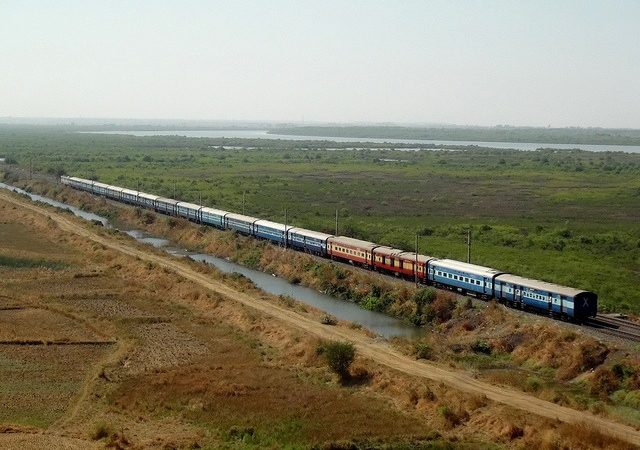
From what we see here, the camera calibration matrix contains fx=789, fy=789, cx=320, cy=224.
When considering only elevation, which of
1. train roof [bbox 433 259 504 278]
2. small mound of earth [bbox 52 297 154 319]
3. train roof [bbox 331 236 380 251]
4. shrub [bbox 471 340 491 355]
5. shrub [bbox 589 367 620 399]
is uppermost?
train roof [bbox 433 259 504 278]

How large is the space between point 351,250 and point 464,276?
12.3 meters

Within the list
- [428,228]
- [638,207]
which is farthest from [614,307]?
[638,207]

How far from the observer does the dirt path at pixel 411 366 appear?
88.1 ft

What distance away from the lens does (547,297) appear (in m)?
40.1

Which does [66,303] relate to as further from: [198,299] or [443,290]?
[443,290]

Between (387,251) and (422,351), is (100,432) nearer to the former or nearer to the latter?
(422,351)

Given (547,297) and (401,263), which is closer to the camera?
(547,297)

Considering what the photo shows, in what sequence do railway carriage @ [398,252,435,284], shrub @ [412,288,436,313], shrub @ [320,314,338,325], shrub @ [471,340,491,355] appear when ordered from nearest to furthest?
shrub @ [471,340,491,355] < shrub @ [320,314,338,325] < shrub @ [412,288,436,313] < railway carriage @ [398,252,435,284]

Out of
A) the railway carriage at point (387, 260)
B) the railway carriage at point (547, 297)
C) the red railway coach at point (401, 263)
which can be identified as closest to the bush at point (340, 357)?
the railway carriage at point (547, 297)

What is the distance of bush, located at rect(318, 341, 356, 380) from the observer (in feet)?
110

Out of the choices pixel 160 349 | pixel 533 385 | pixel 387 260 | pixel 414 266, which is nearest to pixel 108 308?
pixel 160 349

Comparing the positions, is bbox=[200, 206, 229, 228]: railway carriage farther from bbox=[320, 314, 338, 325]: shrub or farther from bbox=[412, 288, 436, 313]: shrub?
bbox=[320, 314, 338, 325]: shrub

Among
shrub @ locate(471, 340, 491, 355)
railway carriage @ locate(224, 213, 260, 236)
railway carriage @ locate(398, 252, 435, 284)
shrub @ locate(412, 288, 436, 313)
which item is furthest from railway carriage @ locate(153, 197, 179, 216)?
shrub @ locate(471, 340, 491, 355)

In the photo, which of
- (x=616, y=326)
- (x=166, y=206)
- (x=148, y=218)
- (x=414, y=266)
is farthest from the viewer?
(x=166, y=206)
